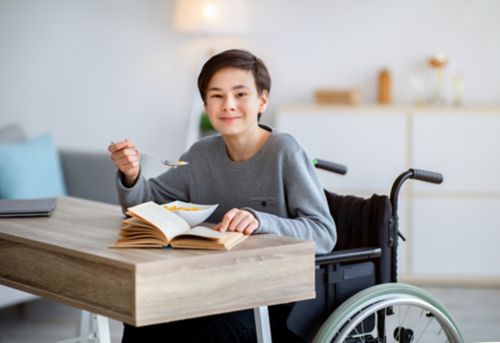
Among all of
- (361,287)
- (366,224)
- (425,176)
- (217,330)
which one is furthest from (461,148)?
(217,330)

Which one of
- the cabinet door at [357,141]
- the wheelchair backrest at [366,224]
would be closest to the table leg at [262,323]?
the wheelchair backrest at [366,224]

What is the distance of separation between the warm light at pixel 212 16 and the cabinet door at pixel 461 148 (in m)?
1.00

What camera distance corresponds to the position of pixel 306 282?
2.00 metres

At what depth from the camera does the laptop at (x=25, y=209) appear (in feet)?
7.77

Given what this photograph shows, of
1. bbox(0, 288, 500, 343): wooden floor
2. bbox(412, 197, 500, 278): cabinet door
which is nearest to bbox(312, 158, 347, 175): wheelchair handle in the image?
bbox(0, 288, 500, 343): wooden floor

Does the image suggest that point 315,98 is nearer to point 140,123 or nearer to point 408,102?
point 408,102

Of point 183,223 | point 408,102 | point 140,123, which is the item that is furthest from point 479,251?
point 183,223

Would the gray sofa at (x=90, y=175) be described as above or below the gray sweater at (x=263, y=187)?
below

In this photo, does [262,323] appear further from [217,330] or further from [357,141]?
[357,141]

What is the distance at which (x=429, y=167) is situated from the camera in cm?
444

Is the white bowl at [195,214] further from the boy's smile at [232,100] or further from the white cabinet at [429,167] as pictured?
the white cabinet at [429,167]

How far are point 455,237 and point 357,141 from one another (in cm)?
67

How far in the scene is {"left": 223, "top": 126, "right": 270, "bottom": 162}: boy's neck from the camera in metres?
2.37

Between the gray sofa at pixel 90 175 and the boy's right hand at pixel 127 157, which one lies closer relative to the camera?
the boy's right hand at pixel 127 157
